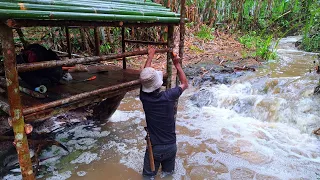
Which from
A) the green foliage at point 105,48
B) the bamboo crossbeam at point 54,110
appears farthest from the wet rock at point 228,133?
the green foliage at point 105,48

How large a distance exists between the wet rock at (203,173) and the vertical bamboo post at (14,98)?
203cm

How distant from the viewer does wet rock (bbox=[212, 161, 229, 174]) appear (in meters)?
3.58

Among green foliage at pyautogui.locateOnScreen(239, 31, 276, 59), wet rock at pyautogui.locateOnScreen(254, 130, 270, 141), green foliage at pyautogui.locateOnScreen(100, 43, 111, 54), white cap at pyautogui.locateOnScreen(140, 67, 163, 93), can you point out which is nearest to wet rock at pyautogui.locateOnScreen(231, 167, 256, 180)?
wet rock at pyautogui.locateOnScreen(254, 130, 270, 141)

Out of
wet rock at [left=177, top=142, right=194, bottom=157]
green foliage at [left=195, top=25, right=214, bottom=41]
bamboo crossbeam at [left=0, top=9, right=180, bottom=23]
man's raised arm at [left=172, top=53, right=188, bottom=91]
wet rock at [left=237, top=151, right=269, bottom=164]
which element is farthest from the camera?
green foliage at [left=195, top=25, right=214, bottom=41]

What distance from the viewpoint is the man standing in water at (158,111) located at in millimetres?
2721

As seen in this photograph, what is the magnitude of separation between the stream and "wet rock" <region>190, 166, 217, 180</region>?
1cm

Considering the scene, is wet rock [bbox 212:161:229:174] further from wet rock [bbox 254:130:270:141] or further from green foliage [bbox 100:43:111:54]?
green foliage [bbox 100:43:111:54]

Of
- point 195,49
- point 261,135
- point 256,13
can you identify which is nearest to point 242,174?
point 261,135

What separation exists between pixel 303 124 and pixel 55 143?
448 cm

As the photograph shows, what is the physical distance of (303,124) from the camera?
4.98 meters

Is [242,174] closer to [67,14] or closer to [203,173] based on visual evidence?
[203,173]

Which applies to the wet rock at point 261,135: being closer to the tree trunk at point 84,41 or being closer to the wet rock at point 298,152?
the wet rock at point 298,152

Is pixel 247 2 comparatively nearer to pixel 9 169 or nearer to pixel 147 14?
pixel 147 14

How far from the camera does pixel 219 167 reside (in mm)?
3686
